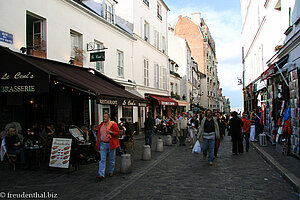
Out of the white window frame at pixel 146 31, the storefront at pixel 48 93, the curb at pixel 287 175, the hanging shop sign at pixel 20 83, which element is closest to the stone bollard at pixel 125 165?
the storefront at pixel 48 93

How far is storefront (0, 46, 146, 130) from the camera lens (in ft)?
21.7

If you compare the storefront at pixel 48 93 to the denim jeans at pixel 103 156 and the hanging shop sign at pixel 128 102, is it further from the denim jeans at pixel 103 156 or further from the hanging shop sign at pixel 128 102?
the denim jeans at pixel 103 156

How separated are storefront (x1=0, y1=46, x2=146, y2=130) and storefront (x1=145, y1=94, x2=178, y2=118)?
17.4ft

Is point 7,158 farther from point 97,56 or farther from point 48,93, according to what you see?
point 97,56

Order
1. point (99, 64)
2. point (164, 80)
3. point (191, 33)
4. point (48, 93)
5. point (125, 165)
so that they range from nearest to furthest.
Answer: point (125, 165) → point (48, 93) → point (99, 64) → point (164, 80) → point (191, 33)

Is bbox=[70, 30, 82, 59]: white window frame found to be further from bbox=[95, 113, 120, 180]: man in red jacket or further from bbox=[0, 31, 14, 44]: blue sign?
bbox=[95, 113, 120, 180]: man in red jacket

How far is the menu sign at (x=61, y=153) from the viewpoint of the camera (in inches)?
262

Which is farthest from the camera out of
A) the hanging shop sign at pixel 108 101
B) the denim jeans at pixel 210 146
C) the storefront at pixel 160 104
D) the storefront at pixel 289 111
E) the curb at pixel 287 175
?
the storefront at pixel 160 104

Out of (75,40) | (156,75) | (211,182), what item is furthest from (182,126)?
(156,75)

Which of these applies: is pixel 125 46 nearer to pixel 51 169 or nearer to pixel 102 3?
pixel 102 3

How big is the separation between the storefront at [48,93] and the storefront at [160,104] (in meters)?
5.30

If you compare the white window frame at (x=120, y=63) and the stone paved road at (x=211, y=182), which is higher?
the white window frame at (x=120, y=63)

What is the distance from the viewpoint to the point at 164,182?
5660 mm

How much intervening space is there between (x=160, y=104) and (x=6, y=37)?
42.7 ft
